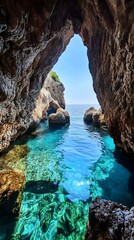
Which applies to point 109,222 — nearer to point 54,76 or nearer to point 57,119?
point 57,119

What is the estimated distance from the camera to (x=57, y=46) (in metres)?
13.9

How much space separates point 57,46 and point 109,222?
13256 millimetres

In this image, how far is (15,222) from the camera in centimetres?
620

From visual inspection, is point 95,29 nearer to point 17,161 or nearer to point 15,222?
point 17,161

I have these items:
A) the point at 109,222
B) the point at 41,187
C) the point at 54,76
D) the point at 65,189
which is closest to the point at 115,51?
the point at 65,189

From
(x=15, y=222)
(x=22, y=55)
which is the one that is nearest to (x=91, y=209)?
(x=15, y=222)

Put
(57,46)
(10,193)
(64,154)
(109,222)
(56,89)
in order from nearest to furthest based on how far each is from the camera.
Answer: (109,222) → (10,193) → (57,46) → (64,154) → (56,89)

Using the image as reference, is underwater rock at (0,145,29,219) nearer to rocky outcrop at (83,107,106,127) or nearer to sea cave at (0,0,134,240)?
sea cave at (0,0,134,240)

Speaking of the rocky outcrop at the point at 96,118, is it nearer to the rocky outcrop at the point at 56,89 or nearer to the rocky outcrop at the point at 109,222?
the rocky outcrop at the point at 56,89

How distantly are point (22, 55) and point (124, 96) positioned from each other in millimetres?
6230

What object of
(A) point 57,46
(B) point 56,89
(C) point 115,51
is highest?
(A) point 57,46

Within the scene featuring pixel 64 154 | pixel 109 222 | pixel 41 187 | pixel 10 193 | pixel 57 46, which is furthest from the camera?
pixel 64 154

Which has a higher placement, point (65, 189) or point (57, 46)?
point (57, 46)

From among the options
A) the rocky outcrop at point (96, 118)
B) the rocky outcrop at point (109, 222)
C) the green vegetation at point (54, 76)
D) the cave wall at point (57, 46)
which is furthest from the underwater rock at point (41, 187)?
the green vegetation at point (54, 76)
